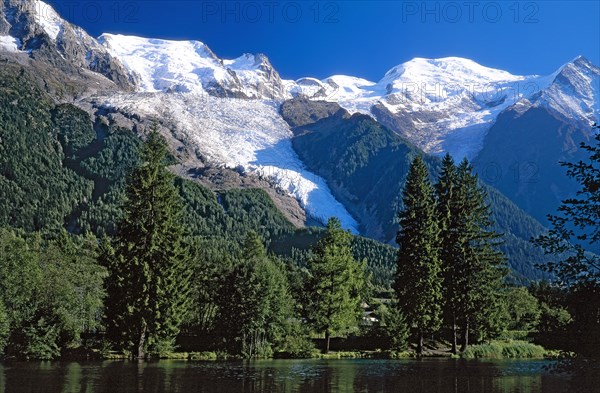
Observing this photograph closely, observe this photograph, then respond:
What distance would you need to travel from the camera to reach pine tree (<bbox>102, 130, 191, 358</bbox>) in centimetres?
5422

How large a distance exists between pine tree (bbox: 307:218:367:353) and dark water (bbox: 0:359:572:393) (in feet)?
78.6

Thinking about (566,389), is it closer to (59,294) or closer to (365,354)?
(365,354)

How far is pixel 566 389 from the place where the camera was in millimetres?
33875

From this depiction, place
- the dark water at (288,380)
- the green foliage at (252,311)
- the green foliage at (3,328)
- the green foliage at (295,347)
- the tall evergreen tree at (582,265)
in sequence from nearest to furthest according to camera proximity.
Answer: the tall evergreen tree at (582,265) → the dark water at (288,380) → the green foliage at (3,328) → the green foliage at (252,311) → the green foliage at (295,347)

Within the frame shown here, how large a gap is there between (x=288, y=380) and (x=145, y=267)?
19924 mm

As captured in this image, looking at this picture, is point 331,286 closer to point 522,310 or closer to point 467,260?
point 467,260

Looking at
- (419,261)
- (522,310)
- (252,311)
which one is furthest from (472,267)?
(522,310)

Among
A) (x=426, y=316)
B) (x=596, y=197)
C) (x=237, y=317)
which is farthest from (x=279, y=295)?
(x=596, y=197)

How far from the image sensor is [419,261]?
69.1 meters

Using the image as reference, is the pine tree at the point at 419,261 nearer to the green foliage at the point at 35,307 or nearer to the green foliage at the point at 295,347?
the green foliage at the point at 295,347

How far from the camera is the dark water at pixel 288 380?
3400cm

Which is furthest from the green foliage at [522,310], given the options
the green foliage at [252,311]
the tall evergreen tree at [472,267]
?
the green foliage at [252,311]

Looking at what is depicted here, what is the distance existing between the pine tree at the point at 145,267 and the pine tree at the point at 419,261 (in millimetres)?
26302

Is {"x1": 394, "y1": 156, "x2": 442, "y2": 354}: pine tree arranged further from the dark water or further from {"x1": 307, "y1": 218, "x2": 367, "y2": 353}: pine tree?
the dark water
